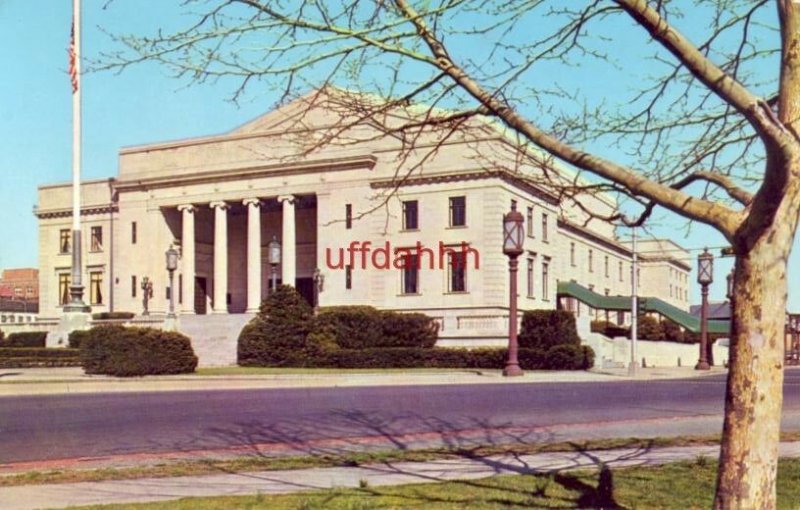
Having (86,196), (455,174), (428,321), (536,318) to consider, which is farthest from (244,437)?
(86,196)

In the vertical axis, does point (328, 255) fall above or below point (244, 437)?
above

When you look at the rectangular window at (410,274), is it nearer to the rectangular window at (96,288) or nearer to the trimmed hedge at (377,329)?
the trimmed hedge at (377,329)

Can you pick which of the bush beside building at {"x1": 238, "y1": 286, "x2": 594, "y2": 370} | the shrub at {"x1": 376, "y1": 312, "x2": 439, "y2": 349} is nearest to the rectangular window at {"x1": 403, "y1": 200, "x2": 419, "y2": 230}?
the shrub at {"x1": 376, "y1": 312, "x2": 439, "y2": 349}

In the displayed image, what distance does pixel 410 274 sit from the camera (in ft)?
192

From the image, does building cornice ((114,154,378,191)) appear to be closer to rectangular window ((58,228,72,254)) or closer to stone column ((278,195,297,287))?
stone column ((278,195,297,287))

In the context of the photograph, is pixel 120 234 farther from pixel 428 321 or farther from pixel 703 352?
A: pixel 703 352

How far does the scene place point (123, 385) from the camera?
27250mm

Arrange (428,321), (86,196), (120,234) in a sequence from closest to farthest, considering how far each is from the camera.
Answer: (428,321)
(120,234)
(86,196)

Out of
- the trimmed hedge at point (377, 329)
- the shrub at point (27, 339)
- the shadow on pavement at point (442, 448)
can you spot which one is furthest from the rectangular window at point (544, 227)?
the shadow on pavement at point (442, 448)

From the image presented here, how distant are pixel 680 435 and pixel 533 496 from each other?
6.39 meters

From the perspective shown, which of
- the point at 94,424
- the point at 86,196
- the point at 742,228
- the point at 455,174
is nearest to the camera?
the point at 742,228

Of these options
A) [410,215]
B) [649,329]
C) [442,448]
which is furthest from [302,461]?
[649,329]

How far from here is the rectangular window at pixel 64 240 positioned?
244 ft

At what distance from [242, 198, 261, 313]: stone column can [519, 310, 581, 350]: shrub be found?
2695 cm
